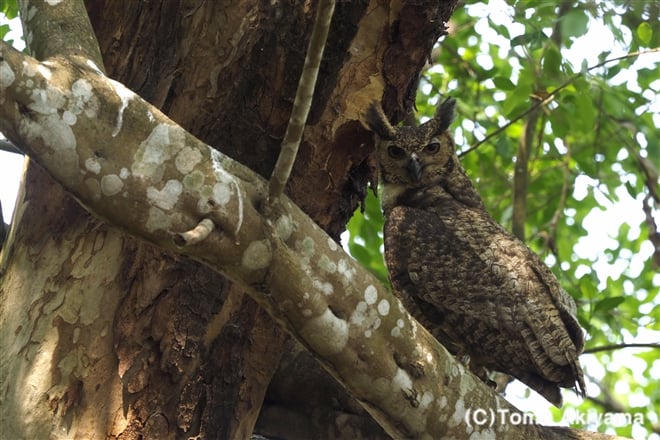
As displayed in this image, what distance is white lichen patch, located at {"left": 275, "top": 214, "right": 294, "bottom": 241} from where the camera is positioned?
7.04 feet

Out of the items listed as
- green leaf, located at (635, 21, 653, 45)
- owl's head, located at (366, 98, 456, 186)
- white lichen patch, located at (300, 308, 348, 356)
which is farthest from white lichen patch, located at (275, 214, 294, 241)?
green leaf, located at (635, 21, 653, 45)

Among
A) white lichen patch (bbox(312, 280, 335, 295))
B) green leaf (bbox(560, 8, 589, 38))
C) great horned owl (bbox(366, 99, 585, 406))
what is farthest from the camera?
great horned owl (bbox(366, 99, 585, 406))

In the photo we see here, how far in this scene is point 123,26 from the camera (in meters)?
Result: 2.94

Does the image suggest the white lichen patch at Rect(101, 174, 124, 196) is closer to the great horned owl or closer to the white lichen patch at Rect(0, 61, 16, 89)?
the white lichen patch at Rect(0, 61, 16, 89)

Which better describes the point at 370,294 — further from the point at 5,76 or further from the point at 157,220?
the point at 5,76

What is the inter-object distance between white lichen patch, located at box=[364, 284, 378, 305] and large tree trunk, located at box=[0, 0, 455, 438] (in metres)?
0.68

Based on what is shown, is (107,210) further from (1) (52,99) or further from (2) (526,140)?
(2) (526,140)

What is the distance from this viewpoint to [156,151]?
2.04 m

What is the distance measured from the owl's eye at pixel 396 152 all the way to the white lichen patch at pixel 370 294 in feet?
7.08

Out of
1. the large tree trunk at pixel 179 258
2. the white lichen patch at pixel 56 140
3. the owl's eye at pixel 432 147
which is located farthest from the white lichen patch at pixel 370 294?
the owl's eye at pixel 432 147

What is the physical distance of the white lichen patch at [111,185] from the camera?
196cm

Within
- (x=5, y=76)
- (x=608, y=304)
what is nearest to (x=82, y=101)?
(x=5, y=76)

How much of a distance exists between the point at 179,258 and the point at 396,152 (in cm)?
198

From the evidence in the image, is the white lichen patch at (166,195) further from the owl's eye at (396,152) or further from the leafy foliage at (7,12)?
the leafy foliage at (7,12)
